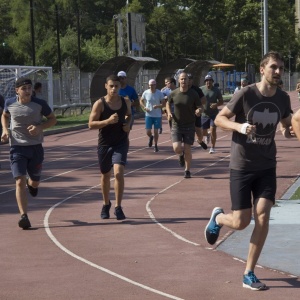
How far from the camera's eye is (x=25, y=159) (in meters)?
11.3

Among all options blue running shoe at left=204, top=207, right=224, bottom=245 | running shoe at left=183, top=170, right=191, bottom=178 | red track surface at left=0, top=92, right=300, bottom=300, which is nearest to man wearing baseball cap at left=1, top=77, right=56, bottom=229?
red track surface at left=0, top=92, right=300, bottom=300

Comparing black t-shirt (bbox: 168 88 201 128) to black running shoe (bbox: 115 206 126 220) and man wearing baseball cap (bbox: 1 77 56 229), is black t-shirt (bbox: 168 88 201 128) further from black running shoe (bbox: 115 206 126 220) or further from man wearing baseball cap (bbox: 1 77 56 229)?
man wearing baseball cap (bbox: 1 77 56 229)

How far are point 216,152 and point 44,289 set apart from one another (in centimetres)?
1453

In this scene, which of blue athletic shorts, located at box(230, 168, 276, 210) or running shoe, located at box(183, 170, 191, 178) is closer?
blue athletic shorts, located at box(230, 168, 276, 210)

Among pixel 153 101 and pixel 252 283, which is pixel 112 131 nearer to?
pixel 252 283

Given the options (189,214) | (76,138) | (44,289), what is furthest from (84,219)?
(76,138)

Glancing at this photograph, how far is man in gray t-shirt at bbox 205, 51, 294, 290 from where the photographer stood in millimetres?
7711

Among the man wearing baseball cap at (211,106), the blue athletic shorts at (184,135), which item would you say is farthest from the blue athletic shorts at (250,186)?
the man wearing baseball cap at (211,106)

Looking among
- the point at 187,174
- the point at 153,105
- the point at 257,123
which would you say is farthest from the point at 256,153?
the point at 153,105

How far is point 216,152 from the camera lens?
877 inches

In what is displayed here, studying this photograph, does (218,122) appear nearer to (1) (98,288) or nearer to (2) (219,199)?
(1) (98,288)

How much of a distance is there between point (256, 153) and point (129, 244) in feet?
9.44

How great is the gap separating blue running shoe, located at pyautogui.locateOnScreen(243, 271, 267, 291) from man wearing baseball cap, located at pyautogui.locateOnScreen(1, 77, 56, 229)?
4056 millimetres

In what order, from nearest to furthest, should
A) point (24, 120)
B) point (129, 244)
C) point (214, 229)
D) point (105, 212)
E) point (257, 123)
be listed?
1. point (257, 123)
2. point (214, 229)
3. point (129, 244)
4. point (24, 120)
5. point (105, 212)
